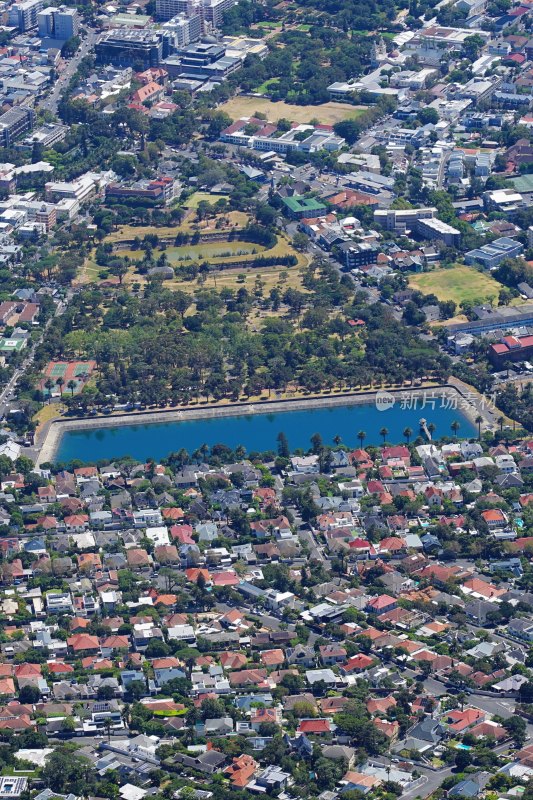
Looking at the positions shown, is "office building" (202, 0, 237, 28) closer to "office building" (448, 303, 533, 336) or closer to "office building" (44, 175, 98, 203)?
"office building" (44, 175, 98, 203)

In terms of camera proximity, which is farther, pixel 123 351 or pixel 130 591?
pixel 123 351

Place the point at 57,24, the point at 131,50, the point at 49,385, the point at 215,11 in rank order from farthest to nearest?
the point at 215,11
the point at 57,24
the point at 131,50
the point at 49,385

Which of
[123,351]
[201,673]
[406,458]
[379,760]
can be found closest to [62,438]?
[123,351]

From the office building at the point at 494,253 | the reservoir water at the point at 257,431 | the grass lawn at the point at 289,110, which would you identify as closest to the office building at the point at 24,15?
the grass lawn at the point at 289,110

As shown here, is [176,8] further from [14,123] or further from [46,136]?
[46,136]

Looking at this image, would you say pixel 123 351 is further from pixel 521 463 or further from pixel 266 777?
pixel 266 777

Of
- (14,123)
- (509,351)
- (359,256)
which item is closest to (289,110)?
(14,123)

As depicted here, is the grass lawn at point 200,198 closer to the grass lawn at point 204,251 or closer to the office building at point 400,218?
the grass lawn at point 204,251
